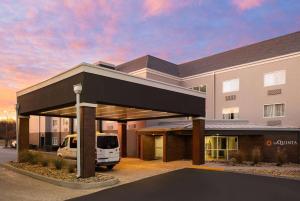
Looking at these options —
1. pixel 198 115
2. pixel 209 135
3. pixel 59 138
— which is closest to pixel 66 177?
pixel 198 115

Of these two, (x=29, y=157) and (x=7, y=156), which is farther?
(x=7, y=156)

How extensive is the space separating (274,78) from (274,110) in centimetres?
307

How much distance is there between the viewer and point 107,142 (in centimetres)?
1983

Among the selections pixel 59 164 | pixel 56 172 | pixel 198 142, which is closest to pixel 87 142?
pixel 56 172

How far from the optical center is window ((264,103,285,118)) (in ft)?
98.3

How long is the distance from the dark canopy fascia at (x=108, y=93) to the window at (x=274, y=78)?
1118 cm

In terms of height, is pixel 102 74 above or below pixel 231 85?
below

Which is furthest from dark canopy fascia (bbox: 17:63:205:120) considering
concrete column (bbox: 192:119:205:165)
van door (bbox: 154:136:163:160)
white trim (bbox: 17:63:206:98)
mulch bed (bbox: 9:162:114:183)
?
van door (bbox: 154:136:163:160)

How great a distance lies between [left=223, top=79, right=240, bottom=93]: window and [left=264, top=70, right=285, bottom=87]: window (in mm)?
3106

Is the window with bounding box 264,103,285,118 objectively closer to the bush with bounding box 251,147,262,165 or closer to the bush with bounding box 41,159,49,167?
the bush with bounding box 251,147,262,165

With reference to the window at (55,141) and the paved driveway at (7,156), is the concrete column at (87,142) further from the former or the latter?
the window at (55,141)

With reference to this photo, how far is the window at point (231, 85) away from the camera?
33.4 meters

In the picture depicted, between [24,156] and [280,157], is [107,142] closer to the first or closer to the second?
[24,156]

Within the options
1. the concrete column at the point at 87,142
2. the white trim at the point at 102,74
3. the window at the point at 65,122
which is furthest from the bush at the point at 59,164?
the window at the point at 65,122
